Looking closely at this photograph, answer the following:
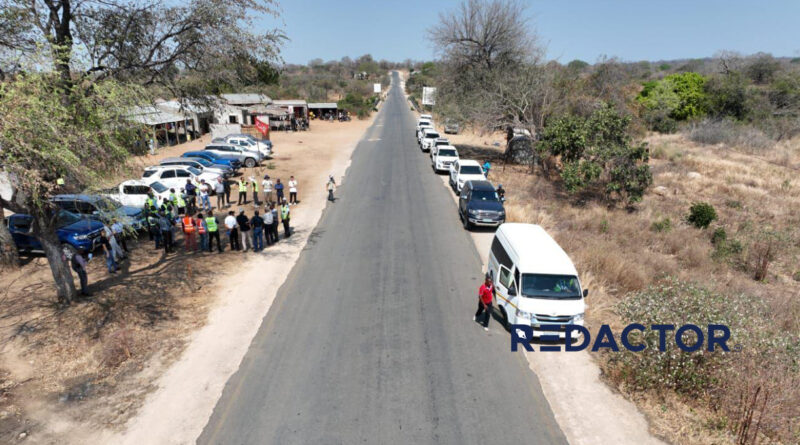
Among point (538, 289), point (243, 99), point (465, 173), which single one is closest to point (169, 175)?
point (465, 173)

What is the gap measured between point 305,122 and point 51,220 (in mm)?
44522

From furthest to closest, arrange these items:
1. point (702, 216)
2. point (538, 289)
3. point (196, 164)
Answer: point (196, 164)
point (702, 216)
point (538, 289)

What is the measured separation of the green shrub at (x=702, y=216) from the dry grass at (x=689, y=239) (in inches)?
15.5

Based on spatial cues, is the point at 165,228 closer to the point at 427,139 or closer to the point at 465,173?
the point at 465,173

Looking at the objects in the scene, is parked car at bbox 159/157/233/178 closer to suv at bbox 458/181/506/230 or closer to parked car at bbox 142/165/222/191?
parked car at bbox 142/165/222/191

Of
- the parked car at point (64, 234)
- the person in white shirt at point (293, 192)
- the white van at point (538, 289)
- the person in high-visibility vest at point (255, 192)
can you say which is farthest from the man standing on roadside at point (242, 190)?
the white van at point (538, 289)

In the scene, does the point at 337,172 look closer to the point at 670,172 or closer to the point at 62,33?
the point at 62,33

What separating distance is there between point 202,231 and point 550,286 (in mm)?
11779

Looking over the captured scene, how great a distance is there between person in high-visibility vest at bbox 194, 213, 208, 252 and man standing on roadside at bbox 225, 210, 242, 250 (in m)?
0.77

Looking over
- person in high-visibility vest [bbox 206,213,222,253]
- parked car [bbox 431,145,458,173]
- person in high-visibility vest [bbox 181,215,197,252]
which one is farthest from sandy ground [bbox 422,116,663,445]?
parked car [bbox 431,145,458,173]

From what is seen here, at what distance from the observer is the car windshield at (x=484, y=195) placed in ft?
59.7

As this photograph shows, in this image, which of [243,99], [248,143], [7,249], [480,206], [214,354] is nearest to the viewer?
[214,354]

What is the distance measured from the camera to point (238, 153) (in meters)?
30.5

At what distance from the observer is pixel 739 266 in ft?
53.2
